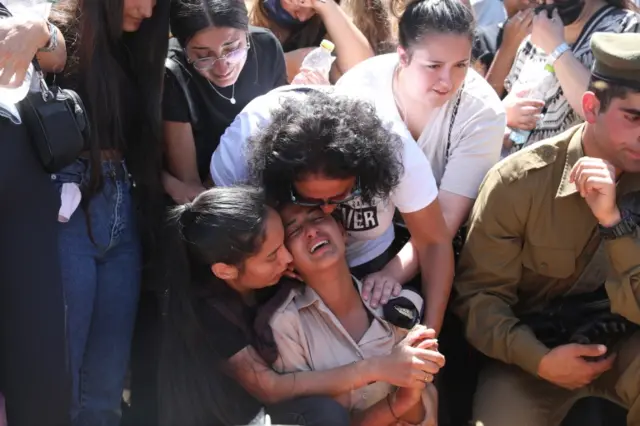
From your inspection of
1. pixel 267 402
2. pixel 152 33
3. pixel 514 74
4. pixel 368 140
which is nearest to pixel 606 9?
pixel 514 74

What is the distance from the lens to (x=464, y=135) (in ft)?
9.61

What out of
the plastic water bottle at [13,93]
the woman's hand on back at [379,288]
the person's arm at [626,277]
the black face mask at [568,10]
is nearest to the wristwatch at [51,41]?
the plastic water bottle at [13,93]

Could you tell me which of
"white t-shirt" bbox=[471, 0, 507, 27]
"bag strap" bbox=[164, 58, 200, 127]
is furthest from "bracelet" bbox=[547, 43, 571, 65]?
"bag strap" bbox=[164, 58, 200, 127]

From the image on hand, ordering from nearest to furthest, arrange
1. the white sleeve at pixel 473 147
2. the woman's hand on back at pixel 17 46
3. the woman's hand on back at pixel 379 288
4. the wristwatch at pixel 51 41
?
the woman's hand on back at pixel 17 46 → the wristwatch at pixel 51 41 → the woman's hand on back at pixel 379 288 → the white sleeve at pixel 473 147

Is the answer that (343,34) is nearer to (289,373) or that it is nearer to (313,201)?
(313,201)

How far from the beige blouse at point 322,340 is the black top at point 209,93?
23.5 inches

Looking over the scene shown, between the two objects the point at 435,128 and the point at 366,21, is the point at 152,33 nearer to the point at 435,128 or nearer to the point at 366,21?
the point at 435,128

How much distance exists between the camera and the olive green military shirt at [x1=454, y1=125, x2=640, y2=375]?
8.86 ft

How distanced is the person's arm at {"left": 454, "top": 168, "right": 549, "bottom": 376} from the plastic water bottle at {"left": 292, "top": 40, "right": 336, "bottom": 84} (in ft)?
2.73

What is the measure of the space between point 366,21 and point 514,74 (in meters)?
0.65

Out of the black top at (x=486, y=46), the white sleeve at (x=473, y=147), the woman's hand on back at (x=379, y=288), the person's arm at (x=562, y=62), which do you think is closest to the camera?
the woman's hand on back at (x=379, y=288)

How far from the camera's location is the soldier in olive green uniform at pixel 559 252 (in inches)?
99.8

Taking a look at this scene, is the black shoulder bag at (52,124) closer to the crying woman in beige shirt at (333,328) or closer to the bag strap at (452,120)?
the crying woman in beige shirt at (333,328)

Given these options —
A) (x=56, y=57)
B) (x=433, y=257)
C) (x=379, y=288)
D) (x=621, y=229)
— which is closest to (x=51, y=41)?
(x=56, y=57)
